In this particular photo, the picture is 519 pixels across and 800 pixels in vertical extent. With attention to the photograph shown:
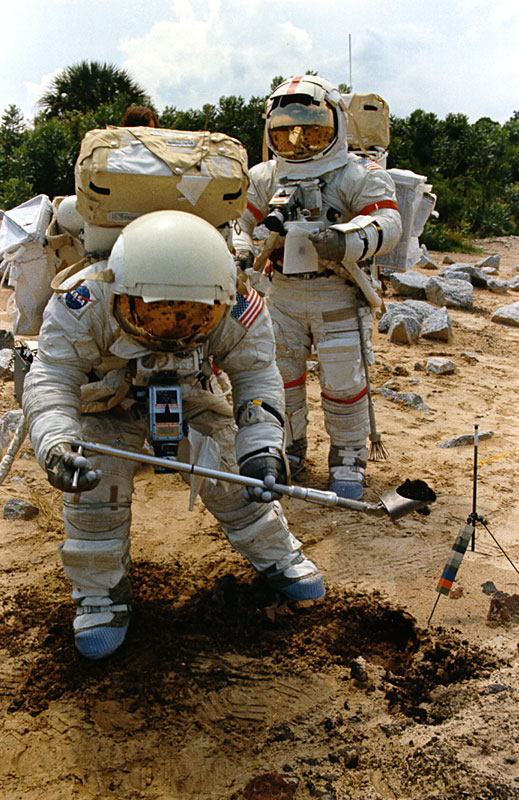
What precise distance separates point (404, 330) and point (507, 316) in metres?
1.94

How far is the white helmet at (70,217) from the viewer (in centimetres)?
349

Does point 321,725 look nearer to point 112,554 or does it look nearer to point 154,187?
point 112,554

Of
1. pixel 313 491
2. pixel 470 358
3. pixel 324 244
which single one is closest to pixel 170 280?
pixel 313 491

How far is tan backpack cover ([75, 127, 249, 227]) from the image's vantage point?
107 inches

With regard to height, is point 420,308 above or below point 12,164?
below

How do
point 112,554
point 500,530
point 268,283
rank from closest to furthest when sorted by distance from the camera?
point 112,554
point 500,530
point 268,283

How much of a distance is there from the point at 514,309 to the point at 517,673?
701 centimetres

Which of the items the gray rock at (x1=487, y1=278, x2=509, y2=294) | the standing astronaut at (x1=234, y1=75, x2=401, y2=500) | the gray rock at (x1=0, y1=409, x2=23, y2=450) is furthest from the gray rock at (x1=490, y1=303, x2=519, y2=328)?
the gray rock at (x1=0, y1=409, x2=23, y2=450)

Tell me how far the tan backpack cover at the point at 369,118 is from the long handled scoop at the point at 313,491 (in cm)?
315

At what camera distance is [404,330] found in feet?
25.4

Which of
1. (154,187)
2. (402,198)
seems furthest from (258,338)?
(402,198)

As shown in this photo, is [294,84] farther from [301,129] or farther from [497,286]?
[497,286]

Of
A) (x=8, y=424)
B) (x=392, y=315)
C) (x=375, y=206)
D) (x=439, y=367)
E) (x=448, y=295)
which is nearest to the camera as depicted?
(x=375, y=206)

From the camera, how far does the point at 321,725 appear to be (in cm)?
262
